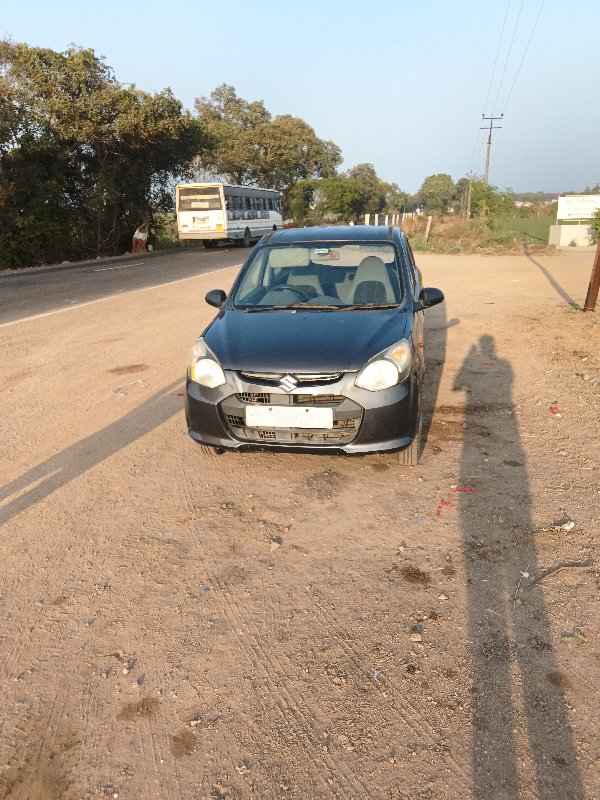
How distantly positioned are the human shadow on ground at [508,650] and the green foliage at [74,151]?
23904 mm

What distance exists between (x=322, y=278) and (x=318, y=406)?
5.67 ft

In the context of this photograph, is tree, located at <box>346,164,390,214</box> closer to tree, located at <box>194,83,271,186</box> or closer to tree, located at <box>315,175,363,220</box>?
tree, located at <box>315,175,363,220</box>

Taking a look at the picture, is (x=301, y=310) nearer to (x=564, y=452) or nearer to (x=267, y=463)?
(x=267, y=463)

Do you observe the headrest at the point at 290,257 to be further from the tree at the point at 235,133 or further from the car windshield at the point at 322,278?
the tree at the point at 235,133

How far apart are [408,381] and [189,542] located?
1.71m

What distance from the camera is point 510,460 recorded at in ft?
14.7

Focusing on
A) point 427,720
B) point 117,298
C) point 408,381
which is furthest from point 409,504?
point 117,298

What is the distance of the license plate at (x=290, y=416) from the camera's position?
385cm

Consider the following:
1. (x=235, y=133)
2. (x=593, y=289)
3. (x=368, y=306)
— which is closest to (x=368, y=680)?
(x=368, y=306)

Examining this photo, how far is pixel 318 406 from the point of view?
3852mm

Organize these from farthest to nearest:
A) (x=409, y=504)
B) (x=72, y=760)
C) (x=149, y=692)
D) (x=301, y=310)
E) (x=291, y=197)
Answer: (x=291, y=197)
(x=301, y=310)
(x=409, y=504)
(x=149, y=692)
(x=72, y=760)

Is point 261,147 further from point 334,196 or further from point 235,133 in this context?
point 334,196

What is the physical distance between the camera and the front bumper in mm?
3852

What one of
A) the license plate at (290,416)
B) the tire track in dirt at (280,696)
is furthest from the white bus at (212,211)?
the tire track in dirt at (280,696)
